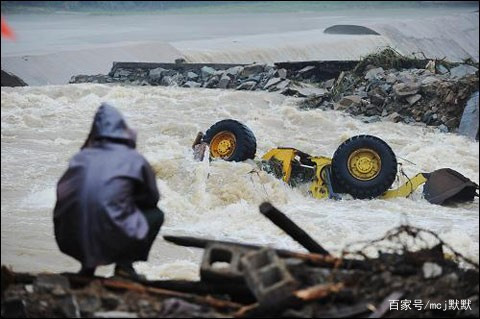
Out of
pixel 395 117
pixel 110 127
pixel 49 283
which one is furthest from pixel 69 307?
pixel 395 117

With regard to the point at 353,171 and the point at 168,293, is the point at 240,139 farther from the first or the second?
the point at 168,293

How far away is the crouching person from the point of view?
395 centimetres

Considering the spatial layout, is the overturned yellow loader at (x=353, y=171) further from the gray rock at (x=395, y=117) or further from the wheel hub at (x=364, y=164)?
the gray rock at (x=395, y=117)

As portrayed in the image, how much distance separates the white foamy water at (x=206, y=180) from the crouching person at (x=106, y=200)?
144 cm

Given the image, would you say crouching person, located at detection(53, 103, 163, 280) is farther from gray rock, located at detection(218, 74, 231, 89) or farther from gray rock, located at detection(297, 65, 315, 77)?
gray rock, located at detection(297, 65, 315, 77)

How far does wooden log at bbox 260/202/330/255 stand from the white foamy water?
156 centimetres

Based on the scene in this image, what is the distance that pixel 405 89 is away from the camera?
1719cm

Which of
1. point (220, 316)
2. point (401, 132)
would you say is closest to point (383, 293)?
point (220, 316)

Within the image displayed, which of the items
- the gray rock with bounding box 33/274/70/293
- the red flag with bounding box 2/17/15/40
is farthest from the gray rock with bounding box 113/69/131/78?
the gray rock with bounding box 33/274/70/293

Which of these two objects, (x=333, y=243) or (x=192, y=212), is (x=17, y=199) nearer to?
(x=192, y=212)

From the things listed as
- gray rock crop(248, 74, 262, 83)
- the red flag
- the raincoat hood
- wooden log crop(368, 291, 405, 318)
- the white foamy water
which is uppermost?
the red flag

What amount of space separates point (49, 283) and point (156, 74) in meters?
18.7

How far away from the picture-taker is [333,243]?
8.36 metres

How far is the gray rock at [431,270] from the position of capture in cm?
380
